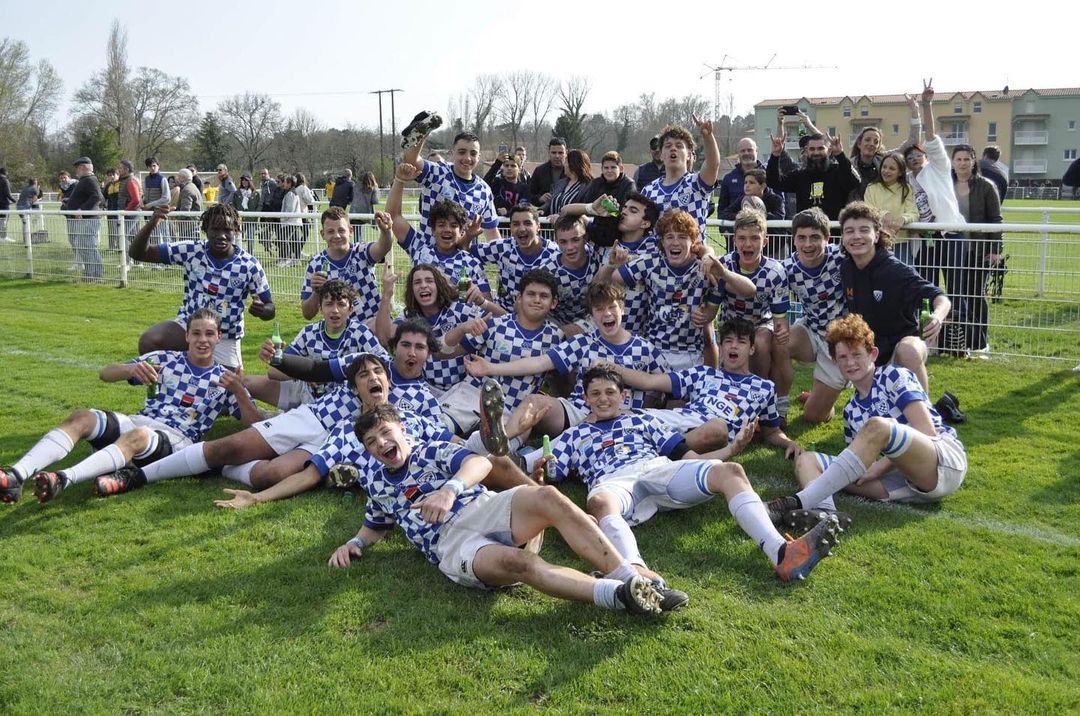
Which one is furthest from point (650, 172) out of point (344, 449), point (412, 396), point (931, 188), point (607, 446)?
point (344, 449)

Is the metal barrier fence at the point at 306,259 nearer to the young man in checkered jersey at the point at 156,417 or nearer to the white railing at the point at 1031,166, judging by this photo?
the young man in checkered jersey at the point at 156,417

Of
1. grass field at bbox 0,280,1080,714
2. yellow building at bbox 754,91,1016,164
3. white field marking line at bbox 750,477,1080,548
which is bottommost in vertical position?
grass field at bbox 0,280,1080,714

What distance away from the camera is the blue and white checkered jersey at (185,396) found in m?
6.33

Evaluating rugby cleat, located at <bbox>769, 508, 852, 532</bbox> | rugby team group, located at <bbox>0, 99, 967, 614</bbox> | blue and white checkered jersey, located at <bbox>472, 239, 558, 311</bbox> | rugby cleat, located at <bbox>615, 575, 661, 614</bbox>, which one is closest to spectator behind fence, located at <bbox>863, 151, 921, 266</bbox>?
rugby team group, located at <bbox>0, 99, 967, 614</bbox>

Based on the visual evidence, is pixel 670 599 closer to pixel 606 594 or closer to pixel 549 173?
pixel 606 594

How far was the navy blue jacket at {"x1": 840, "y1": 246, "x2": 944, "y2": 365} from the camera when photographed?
21.4ft

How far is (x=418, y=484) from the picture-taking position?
183 inches

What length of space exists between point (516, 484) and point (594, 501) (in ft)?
1.64

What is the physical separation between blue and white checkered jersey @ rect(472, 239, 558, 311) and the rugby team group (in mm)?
20

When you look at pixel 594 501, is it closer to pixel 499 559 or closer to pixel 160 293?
pixel 499 559

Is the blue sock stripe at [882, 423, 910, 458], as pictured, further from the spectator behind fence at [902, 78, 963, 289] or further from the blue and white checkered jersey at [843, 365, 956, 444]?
the spectator behind fence at [902, 78, 963, 289]

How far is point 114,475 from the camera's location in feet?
19.0

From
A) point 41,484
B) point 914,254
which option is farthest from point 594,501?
point 914,254

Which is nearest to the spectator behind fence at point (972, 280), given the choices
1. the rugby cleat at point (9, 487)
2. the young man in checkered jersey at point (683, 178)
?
the young man in checkered jersey at point (683, 178)
